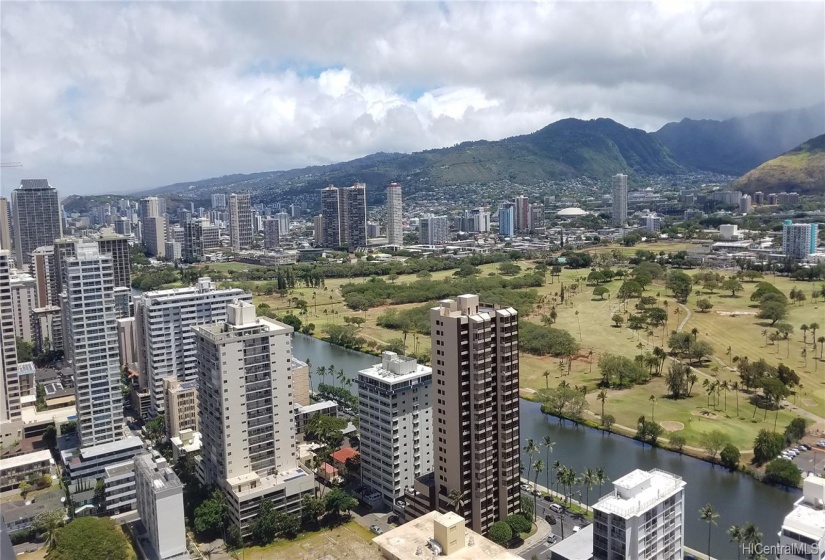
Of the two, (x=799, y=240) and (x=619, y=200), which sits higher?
(x=619, y=200)

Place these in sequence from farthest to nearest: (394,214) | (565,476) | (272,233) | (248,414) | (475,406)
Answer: (272,233) < (394,214) < (248,414) < (565,476) < (475,406)

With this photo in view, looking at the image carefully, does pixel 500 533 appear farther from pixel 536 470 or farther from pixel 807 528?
pixel 807 528

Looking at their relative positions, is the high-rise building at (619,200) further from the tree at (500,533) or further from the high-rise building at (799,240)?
the tree at (500,533)

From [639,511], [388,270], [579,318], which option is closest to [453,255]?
[388,270]

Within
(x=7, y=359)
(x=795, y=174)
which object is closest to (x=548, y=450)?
(x=7, y=359)

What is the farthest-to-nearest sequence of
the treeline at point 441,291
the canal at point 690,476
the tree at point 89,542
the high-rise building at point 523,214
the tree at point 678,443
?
the high-rise building at point 523,214, the treeline at point 441,291, the tree at point 678,443, the canal at point 690,476, the tree at point 89,542

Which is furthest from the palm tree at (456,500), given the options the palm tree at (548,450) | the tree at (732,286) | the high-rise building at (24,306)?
the tree at (732,286)

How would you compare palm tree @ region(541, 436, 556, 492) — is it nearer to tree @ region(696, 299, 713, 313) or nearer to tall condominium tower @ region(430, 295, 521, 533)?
tall condominium tower @ region(430, 295, 521, 533)
